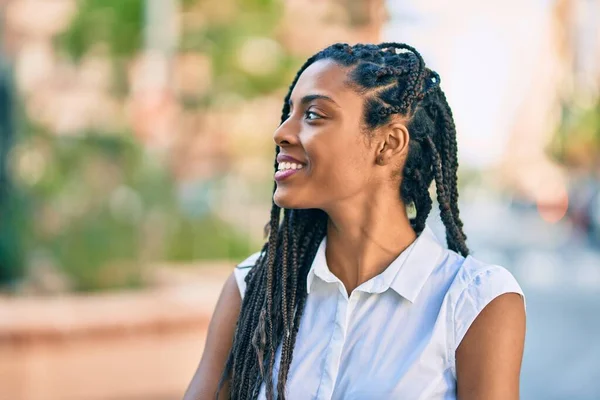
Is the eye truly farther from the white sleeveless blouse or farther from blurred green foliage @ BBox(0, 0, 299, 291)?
blurred green foliage @ BBox(0, 0, 299, 291)

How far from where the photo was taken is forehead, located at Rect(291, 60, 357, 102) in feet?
7.00

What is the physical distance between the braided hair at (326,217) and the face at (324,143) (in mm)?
39

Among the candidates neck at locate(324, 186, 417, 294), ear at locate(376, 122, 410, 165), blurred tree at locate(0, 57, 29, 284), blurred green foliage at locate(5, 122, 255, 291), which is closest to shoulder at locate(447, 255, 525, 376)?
neck at locate(324, 186, 417, 294)

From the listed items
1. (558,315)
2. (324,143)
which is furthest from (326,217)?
(558,315)

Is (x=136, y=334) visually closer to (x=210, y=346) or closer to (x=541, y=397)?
(x=541, y=397)

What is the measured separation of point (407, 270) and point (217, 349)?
54 centimetres

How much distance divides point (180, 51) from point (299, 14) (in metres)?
3.70

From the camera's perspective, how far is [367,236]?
2.22 m

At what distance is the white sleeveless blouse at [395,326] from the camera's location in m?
1.98

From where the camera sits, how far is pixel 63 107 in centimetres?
2414

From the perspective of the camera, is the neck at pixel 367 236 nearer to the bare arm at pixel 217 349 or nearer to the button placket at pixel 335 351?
the button placket at pixel 335 351

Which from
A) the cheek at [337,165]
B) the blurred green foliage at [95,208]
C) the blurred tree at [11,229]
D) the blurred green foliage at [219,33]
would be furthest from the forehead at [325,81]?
the blurred green foliage at [219,33]

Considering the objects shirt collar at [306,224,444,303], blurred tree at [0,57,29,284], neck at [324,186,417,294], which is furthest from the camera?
blurred tree at [0,57,29,284]

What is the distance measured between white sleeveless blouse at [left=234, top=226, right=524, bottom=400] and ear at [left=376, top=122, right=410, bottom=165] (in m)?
0.22
